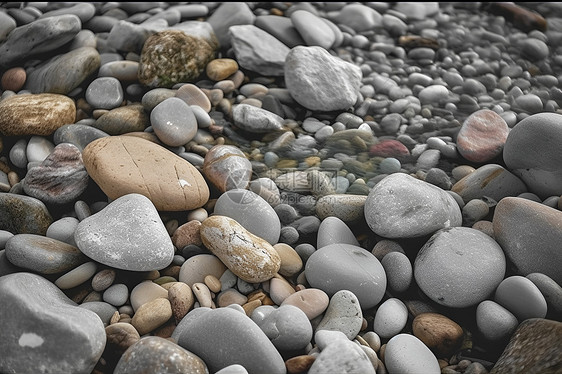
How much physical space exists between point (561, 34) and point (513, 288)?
2740 millimetres

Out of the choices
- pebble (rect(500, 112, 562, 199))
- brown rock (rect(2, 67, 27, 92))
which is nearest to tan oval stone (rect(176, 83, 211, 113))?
brown rock (rect(2, 67, 27, 92))

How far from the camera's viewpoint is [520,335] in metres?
1.78

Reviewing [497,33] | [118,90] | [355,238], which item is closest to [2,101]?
[118,90]

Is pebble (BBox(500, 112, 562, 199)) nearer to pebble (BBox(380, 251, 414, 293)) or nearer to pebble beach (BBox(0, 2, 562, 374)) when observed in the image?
pebble beach (BBox(0, 2, 562, 374))

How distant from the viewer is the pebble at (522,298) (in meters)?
1.84

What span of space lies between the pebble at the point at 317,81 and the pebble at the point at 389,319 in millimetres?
1413

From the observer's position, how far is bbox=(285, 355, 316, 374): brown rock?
167 cm

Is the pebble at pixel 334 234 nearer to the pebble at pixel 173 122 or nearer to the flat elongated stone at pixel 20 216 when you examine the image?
the pebble at pixel 173 122

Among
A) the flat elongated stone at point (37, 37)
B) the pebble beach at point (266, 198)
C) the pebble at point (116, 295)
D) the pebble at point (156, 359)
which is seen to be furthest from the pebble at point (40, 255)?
the flat elongated stone at point (37, 37)

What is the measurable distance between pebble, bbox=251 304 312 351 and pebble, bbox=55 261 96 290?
27.2 inches

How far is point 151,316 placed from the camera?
185 cm

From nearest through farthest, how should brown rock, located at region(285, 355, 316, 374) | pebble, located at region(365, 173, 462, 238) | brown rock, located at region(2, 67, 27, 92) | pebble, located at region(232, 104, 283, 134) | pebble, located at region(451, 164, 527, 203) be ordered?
brown rock, located at region(285, 355, 316, 374) → pebble, located at region(365, 173, 462, 238) → pebble, located at region(451, 164, 527, 203) → pebble, located at region(232, 104, 283, 134) → brown rock, located at region(2, 67, 27, 92)

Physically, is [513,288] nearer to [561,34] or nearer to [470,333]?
[470,333]

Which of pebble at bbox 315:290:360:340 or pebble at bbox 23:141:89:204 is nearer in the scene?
pebble at bbox 315:290:360:340
